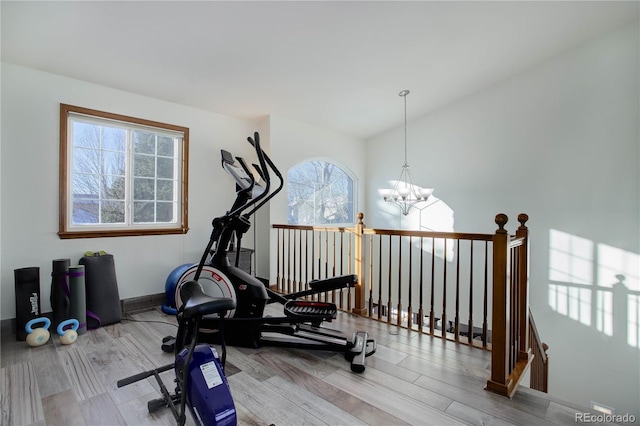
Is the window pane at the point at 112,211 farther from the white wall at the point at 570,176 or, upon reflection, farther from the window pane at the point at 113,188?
the white wall at the point at 570,176

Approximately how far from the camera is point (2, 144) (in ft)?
9.29

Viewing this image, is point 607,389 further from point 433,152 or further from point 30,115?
point 30,115

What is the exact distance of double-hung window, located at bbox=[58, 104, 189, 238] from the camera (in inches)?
127

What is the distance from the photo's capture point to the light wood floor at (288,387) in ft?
5.66

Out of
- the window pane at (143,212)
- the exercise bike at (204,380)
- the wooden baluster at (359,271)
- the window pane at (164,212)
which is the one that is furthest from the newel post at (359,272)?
the window pane at (143,212)

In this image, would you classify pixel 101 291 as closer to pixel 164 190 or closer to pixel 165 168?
pixel 164 190

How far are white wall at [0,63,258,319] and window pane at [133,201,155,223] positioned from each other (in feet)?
0.75

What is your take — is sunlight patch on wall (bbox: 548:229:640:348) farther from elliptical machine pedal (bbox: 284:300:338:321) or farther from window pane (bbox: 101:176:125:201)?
window pane (bbox: 101:176:125:201)

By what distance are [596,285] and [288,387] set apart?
4.23 m

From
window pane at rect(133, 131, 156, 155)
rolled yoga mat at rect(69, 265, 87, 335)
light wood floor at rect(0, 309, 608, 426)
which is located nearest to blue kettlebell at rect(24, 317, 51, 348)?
light wood floor at rect(0, 309, 608, 426)

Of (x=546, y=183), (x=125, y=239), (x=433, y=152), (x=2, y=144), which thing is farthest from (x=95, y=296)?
(x=546, y=183)

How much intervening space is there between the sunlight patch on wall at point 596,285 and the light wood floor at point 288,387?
2571 mm

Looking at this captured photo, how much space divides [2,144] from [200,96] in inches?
75.4

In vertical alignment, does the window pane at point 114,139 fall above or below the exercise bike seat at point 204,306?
above
